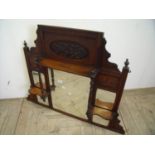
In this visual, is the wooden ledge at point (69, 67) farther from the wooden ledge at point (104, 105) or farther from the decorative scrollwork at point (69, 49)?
the wooden ledge at point (104, 105)

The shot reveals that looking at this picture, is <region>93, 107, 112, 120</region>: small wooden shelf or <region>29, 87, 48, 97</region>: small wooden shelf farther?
<region>29, 87, 48, 97</region>: small wooden shelf

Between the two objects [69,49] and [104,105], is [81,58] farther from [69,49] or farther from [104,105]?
[104,105]

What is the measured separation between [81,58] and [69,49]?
11cm

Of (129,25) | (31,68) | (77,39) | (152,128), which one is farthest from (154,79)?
(31,68)

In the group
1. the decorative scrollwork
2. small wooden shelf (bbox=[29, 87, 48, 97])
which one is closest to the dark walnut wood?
the decorative scrollwork

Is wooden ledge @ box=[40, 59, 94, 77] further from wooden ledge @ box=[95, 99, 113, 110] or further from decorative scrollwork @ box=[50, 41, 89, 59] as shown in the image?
wooden ledge @ box=[95, 99, 113, 110]

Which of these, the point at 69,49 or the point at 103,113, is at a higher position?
the point at 69,49

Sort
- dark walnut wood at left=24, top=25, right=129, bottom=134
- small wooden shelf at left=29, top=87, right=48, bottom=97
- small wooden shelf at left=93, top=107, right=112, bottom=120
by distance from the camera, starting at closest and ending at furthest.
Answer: dark walnut wood at left=24, top=25, right=129, bottom=134 < small wooden shelf at left=93, top=107, right=112, bottom=120 < small wooden shelf at left=29, top=87, right=48, bottom=97

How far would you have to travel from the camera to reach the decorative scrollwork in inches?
39.7

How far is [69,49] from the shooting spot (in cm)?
104

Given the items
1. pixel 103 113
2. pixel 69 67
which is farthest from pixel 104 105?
pixel 69 67

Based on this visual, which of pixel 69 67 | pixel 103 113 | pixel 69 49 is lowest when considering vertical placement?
pixel 103 113

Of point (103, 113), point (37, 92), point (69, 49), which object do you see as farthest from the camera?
point (37, 92)

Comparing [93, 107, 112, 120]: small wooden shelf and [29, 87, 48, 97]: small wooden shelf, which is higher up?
[29, 87, 48, 97]: small wooden shelf
